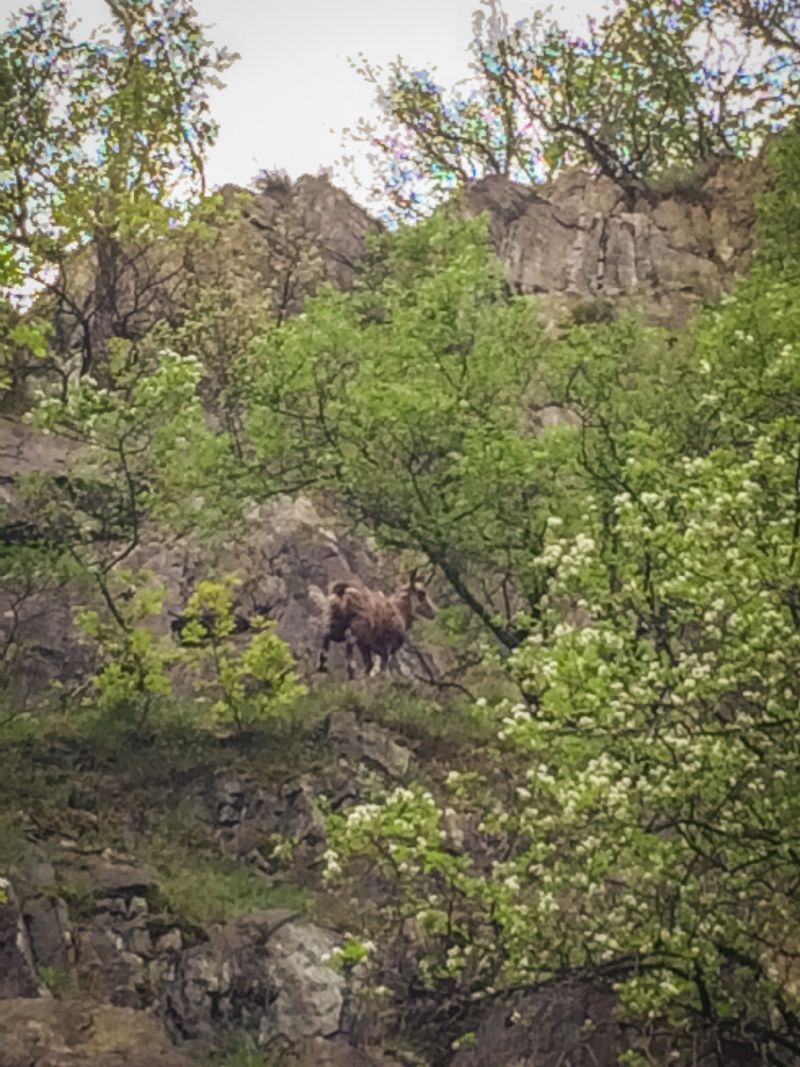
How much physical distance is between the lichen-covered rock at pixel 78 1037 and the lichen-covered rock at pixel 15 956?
1586 mm

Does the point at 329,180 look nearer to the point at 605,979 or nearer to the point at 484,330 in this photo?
the point at 484,330

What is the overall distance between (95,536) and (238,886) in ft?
37.7

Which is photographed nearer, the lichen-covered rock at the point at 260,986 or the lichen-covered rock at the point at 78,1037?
the lichen-covered rock at the point at 78,1037

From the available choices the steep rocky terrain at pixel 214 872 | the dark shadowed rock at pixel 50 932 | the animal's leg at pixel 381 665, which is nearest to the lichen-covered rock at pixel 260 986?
the steep rocky terrain at pixel 214 872

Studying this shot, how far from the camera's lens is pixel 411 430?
2159cm

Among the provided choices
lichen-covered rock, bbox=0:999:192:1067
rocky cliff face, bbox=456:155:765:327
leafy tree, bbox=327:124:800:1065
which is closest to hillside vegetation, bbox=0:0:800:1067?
leafy tree, bbox=327:124:800:1065

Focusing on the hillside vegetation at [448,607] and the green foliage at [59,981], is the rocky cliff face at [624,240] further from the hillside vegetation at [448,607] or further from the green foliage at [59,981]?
the green foliage at [59,981]

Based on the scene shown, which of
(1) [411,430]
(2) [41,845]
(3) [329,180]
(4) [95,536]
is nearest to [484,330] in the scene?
(1) [411,430]

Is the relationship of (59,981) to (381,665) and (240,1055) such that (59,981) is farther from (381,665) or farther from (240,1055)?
(381,665)

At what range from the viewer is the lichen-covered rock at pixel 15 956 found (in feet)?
48.2

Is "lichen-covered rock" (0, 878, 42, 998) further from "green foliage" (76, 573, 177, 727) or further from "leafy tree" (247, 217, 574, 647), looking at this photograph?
"leafy tree" (247, 217, 574, 647)

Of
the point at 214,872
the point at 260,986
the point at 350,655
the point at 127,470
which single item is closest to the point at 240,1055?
the point at 260,986

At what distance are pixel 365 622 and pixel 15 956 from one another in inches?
489

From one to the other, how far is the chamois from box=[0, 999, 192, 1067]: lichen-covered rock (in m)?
13.1
